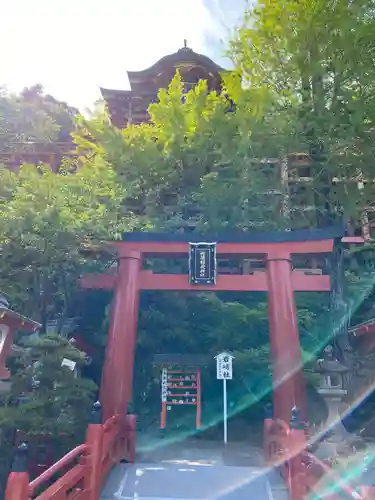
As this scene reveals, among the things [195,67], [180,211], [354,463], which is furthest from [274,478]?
[195,67]

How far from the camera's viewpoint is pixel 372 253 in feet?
43.0

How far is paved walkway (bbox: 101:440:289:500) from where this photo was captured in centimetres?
612

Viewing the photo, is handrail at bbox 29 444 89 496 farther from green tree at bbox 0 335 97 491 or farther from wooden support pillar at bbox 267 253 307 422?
wooden support pillar at bbox 267 253 307 422

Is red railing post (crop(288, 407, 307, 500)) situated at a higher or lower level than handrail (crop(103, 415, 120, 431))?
lower

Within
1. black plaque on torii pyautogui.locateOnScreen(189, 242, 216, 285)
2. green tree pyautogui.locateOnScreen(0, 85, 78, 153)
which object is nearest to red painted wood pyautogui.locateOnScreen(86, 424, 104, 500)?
black plaque on torii pyautogui.locateOnScreen(189, 242, 216, 285)

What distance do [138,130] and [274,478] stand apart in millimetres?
8679

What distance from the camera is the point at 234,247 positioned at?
31.5 feet

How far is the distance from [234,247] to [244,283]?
77cm

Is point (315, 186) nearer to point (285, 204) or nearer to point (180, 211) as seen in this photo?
point (285, 204)

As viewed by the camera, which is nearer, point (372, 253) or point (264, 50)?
point (264, 50)

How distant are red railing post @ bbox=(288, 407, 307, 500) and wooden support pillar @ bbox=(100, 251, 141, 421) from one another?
128 inches

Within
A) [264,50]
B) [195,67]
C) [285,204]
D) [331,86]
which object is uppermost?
[195,67]

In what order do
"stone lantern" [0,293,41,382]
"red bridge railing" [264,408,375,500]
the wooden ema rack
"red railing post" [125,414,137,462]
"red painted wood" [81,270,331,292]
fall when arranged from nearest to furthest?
"red bridge railing" [264,408,375,500]
"stone lantern" [0,293,41,382]
"red railing post" [125,414,137,462]
"red painted wood" [81,270,331,292]
the wooden ema rack

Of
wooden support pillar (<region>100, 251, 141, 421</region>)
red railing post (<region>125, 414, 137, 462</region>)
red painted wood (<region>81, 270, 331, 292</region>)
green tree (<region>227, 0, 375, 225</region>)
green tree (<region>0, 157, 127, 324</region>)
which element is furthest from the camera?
green tree (<region>227, 0, 375, 225</region>)
